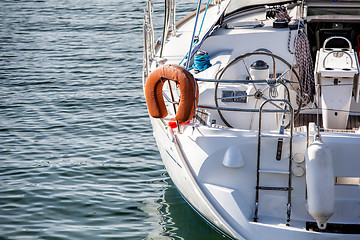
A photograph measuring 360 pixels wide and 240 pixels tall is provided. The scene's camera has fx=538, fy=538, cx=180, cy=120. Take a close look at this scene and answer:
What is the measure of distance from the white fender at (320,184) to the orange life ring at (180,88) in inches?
39.2

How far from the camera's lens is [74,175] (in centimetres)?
611

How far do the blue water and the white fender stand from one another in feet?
4.03

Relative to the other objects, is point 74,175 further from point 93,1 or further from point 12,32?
point 93,1

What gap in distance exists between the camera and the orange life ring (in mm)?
4125

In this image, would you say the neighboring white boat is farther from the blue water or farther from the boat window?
the boat window

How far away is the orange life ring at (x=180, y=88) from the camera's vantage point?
4.12 meters

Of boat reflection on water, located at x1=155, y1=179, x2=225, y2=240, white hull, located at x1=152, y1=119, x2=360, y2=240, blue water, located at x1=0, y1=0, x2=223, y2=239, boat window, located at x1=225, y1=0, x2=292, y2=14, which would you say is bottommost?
boat reflection on water, located at x1=155, y1=179, x2=225, y2=240

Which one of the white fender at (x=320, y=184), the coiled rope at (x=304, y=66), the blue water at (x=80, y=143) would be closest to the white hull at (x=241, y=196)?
the white fender at (x=320, y=184)

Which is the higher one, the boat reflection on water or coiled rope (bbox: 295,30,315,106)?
coiled rope (bbox: 295,30,315,106)

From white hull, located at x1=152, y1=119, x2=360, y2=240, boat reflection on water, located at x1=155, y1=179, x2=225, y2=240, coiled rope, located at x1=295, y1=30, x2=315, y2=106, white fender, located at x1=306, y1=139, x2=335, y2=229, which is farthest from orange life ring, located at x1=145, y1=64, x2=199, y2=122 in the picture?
coiled rope, located at x1=295, y1=30, x2=315, y2=106

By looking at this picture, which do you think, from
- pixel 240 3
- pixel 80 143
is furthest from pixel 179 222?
pixel 240 3

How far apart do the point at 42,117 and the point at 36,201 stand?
2610mm

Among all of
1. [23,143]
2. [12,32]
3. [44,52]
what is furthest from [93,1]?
[23,143]

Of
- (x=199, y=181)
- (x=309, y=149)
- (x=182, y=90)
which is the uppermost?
(x=182, y=90)
